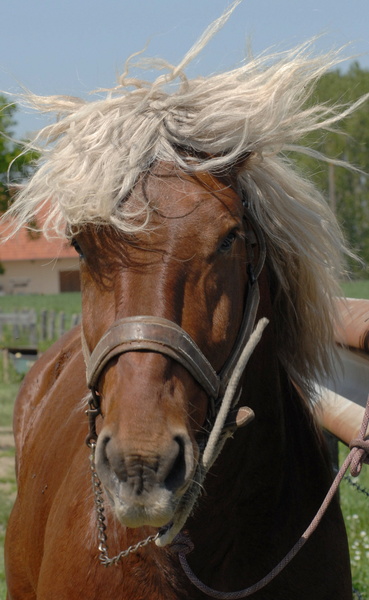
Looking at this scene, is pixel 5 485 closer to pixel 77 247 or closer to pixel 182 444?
pixel 77 247

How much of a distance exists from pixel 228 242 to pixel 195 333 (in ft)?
1.01

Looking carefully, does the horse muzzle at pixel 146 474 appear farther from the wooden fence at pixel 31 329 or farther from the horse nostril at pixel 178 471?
the wooden fence at pixel 31 329

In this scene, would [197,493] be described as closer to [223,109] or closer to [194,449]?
[194,449]

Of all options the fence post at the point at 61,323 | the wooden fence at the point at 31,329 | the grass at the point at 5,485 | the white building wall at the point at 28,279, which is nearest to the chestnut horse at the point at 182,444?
the grass at the point at 5,485

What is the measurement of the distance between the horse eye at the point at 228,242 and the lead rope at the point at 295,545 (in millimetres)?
703

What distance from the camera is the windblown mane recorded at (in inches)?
89.9

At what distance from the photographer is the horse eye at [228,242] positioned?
225 centimetres

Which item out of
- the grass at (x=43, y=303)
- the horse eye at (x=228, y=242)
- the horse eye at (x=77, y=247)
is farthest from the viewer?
the grass at (x=43, y=303)

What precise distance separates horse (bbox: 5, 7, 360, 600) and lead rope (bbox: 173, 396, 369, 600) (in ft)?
0.07

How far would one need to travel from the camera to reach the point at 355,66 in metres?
55.4

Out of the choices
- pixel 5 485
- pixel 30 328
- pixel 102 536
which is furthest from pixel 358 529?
pixel 30 328

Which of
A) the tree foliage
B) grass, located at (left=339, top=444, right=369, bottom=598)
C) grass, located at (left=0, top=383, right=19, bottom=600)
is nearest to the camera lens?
grass, located at (left=339, top=444, right=369, bottom=598)

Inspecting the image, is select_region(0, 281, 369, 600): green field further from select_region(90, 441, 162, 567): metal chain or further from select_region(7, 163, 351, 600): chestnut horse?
select_region(90, 441, 162, 567): metal chain

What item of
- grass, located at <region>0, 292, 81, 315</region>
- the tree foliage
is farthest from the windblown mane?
the tree foliage
